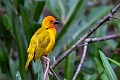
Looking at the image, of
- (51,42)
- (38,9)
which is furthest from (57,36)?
(51,42)

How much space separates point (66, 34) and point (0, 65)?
69 centimetres

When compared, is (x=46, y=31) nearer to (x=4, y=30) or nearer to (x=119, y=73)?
(x=119, y=73)

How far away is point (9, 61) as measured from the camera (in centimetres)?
329

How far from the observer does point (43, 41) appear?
2121 millimetres

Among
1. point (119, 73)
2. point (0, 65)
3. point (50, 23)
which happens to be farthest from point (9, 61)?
point (50, 23)

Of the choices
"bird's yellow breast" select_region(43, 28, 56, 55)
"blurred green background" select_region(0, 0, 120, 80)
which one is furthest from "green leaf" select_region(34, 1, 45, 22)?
"bird's yellow breast" select_region(43, 28, 56, 55)

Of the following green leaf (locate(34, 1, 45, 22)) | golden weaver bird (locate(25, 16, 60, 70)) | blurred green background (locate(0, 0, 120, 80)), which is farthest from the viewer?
green leaf (locate(34, 1, 45, 22))

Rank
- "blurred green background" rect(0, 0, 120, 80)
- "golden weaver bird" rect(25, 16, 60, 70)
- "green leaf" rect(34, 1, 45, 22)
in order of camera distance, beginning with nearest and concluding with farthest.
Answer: "golden weaver bird" rect(25, 16, 60, 70), "blurred green background" rect(0, 0, 120, 80), "green leaf" rect(34, 1, 45, 22)

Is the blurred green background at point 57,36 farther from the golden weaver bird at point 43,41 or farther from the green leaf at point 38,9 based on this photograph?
the golden weaver bird at point 43,41

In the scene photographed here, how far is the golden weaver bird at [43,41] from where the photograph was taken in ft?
6.82

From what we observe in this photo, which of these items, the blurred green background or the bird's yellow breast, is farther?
the blurred green background

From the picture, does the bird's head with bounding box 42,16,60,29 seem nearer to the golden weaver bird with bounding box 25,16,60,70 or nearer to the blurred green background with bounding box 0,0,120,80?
the golden weaver bird with bounding box 25,16,60,70

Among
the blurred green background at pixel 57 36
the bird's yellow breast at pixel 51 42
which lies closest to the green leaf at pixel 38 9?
the blurred green background at pixel 57 36

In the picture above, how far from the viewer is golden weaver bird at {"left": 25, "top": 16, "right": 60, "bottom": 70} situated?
2078 millimetres
